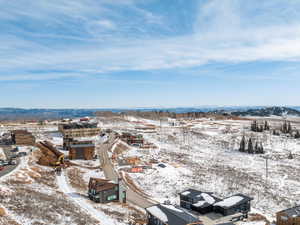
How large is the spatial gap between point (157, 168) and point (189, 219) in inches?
1108

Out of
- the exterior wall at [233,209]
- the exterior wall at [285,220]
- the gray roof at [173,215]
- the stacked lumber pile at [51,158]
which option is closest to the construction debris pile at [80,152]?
the stacked lumber pile at [51,158]

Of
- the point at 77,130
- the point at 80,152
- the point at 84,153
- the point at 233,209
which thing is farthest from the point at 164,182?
the point at 77,130

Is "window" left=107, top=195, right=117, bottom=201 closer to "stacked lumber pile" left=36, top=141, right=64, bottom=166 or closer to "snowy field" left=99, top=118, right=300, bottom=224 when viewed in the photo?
"snowy field" left=99, top=118, right=300, bottom=224

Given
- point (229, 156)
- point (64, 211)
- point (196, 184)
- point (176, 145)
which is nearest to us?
point (64, 211)

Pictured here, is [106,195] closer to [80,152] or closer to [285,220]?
[285,220]

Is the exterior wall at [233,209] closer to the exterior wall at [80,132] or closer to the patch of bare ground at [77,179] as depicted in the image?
the patch of bare ground at [77,179]

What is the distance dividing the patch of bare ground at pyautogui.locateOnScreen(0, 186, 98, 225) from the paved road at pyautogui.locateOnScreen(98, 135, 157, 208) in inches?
381

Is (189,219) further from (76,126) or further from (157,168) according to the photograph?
(76,126)

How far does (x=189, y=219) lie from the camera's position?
27734 millimetres

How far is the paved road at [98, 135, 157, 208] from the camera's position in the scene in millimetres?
38312

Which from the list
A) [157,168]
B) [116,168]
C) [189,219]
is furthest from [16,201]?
[157,168]

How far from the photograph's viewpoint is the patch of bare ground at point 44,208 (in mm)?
27844

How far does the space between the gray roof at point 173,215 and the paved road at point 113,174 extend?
6.85 m

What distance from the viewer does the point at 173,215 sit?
28.4 meters
